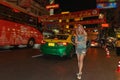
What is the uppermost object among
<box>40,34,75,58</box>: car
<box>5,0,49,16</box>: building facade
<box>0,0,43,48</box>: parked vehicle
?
<box>5,0,49,16</box>: building facade

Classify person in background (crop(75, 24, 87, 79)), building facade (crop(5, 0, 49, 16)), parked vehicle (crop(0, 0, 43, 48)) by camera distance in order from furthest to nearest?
building facade (crop(5, 0, 49, 16)) < parked vehicle (crop(0, 0, 43, 48)) < person in background (crop(75, 24, 87, 79))

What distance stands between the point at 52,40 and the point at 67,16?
39253mm

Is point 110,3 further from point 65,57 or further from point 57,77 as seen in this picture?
point 57,77

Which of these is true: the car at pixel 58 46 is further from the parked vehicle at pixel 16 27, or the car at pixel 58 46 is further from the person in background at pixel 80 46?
the parked vehicle at pixel 16 27

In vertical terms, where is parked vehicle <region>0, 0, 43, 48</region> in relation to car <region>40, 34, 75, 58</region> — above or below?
above

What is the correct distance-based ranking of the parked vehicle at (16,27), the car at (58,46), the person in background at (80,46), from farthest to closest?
the parked vehicle at (16,27) → the car at (58,46) → the person in background at (80,46)

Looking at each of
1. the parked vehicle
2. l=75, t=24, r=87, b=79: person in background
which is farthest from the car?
the parked vehicle

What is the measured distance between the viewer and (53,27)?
193ft

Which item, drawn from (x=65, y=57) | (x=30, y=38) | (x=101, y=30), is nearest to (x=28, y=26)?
(x=30, y=38)

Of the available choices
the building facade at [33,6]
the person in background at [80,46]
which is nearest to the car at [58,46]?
the person in background at [80,46]

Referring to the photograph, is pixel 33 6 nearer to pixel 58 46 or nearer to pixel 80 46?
pixel 58 46

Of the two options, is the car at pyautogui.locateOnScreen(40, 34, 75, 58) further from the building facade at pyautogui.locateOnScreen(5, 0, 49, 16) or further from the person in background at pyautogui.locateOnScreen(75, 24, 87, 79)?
the building facade at pyautogui.locateOnScreen(5, 0, 49, 16)

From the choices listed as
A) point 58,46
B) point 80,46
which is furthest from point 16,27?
point 80,46

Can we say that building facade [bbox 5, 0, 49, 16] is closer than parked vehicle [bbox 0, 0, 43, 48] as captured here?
No
